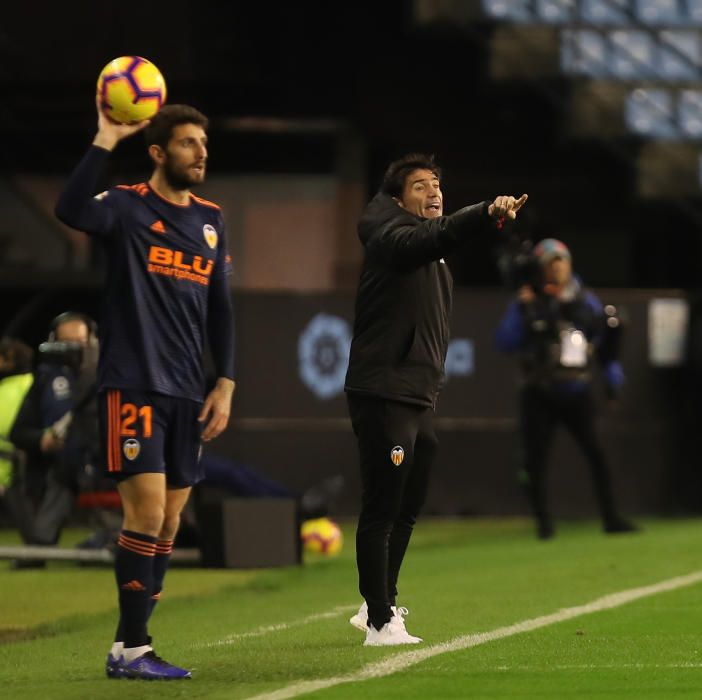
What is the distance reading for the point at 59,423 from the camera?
533 inches

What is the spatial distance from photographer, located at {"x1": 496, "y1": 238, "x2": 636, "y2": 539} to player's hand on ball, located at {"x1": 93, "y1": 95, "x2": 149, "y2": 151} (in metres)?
8.82

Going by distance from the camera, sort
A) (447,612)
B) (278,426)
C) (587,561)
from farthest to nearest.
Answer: (278,426) < (587,561) < (447,612)

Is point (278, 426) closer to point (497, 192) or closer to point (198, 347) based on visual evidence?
point (497, 192)

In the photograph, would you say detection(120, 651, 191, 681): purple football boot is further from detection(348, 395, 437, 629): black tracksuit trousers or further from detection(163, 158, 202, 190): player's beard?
detection(163, 158, 202, 190): player's beard

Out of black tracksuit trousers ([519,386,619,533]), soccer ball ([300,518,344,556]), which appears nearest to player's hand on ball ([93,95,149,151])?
soccer ball ([300,518,344,556])

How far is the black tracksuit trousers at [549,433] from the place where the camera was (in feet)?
51.0

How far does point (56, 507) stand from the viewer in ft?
45.9

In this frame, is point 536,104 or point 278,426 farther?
point 536,104

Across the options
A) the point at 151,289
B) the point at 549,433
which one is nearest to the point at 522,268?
the point at 549,433

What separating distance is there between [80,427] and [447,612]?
14.9 ft

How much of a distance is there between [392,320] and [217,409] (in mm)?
923

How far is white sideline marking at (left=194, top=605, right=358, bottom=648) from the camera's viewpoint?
28.1 ft

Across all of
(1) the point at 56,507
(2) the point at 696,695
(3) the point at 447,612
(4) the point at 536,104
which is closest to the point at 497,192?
(4) the point at 536,104

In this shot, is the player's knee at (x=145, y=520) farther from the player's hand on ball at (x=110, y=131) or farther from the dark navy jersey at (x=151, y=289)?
the player's hand on ball at (x=110, y=131)
